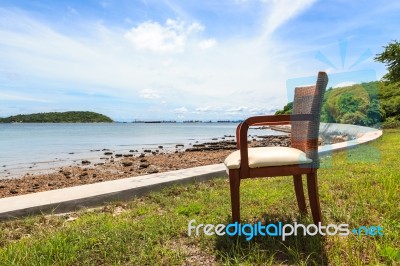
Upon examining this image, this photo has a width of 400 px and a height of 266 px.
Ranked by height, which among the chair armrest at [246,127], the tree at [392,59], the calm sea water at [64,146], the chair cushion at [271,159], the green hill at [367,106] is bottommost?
the calm sea water at [64,146]

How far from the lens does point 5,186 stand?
8578 millimetres

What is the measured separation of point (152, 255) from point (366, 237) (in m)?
1.93

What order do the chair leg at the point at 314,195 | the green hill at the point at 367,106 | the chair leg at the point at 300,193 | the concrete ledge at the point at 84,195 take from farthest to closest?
1. the green hill at the point at 367,106
2. the concrete ledge at the point at 84,195
3. the chair leg at the point at 300,193
4. the chair leg at the point at 314,195

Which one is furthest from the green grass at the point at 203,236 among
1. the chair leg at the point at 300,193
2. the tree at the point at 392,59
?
the tree at the point at 392,59

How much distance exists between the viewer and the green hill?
604 cm

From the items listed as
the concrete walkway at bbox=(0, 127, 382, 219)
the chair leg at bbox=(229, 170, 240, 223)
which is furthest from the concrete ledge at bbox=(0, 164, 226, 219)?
the chair leg at bbox=(229, 170, 240, 223)

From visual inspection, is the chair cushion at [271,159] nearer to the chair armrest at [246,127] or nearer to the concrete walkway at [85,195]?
the chair armrest at [246,127]

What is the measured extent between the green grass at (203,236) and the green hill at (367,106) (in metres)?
1.28

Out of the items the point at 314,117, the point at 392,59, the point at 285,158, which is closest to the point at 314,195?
the point at 285,158

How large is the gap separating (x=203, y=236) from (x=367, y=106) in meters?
7.92

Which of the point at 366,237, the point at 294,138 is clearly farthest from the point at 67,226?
the point at 366,237

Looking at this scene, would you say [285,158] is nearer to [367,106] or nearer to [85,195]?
[85,195]

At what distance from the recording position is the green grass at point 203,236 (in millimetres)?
2801

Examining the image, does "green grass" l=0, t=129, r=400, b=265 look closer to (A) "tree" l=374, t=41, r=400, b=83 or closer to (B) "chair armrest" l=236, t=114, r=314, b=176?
(B) "chair armrest" l=236, t=114, r=314, b=176
